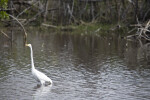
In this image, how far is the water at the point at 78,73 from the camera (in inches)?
456

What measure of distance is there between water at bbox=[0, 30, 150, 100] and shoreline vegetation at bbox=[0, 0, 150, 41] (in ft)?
47.9

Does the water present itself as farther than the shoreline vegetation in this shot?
No

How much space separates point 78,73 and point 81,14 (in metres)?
29.7

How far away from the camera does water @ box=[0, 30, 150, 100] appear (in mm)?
11586

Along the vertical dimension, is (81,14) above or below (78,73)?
above

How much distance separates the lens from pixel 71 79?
45.6ft

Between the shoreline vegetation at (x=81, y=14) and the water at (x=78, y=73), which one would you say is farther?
the shoreline vegetation at (x=81, y=14)

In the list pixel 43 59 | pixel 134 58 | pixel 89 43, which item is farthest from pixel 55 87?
pixel 89 43

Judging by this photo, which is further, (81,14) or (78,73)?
(81,14)

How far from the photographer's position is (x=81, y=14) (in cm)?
4438

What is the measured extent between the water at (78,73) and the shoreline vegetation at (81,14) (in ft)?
47.9

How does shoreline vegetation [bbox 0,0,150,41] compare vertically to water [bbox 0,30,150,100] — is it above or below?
above

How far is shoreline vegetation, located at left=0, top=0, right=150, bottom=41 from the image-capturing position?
3819 centimetres

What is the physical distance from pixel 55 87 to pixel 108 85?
2008mm
